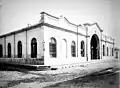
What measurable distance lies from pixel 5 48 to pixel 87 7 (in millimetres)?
2764

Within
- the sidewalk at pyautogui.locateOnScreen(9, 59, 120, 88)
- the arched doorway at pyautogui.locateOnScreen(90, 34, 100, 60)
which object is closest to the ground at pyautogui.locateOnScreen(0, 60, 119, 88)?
the sidewalk at pyautogui.locateOnScreen(9, 59, 120, 88)

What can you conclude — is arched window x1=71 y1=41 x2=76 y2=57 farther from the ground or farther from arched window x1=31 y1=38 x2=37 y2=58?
arched window x1=31 y1=38 x2=37 y2=58

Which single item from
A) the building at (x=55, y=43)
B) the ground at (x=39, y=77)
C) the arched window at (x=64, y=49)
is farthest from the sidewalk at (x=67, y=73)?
the arched window at (x=64, y=49)

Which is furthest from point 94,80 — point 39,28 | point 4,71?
point 4,71

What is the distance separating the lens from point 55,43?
11.9ft

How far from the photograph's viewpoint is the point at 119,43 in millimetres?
3830

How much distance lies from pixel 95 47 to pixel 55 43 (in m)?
1.41

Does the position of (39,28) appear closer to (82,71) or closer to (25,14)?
(25,14)

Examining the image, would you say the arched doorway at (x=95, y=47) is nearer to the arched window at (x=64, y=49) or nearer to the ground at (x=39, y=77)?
the ground at (x=39, y=77)

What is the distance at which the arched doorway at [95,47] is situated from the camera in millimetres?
3960

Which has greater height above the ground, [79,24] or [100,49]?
[79,24]

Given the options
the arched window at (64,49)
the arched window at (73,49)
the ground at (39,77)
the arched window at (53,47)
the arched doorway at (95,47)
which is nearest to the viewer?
the ground at (39,77)

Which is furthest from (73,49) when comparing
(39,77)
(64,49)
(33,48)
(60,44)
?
(39,77)

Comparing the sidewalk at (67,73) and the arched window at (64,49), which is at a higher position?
the arched window at (64,49)
